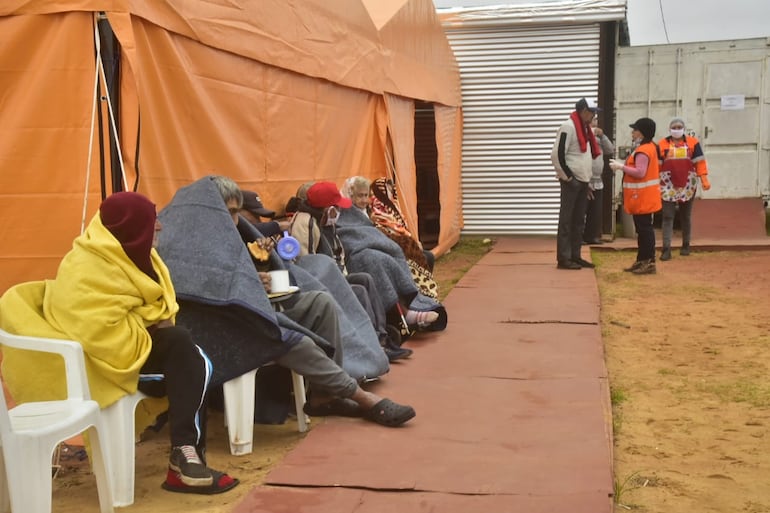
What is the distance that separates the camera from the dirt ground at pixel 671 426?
10.8ft

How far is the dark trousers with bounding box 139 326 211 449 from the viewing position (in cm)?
331

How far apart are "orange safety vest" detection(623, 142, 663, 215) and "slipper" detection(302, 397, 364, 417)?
5530mm

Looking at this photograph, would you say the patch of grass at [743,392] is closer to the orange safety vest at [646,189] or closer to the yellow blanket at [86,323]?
the yellow blanket at [86,323]

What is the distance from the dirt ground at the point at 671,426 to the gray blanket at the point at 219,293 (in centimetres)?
45

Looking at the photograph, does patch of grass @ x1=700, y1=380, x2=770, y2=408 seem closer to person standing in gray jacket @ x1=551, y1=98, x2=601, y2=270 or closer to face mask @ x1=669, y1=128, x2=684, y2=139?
person standing in gray jacket @ x1=551, y1=98, x2=601, y2=270

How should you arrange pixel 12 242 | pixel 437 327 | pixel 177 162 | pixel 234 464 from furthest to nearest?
1. pixel 437 327
2. pixel 177 162
3. pixel 12 242
4. pixel 234 464

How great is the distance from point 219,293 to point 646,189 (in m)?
6.22

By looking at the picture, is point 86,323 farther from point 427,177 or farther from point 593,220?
point 427,177

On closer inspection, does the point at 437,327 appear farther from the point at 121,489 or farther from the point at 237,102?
the point at 121,489

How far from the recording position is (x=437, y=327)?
20.6 feet

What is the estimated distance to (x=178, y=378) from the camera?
3.31 meters

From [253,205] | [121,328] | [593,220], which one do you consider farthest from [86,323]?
[593,220]

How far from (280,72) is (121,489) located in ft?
10.7

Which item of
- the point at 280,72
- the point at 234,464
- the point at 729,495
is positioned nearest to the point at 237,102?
the point at 280,72
